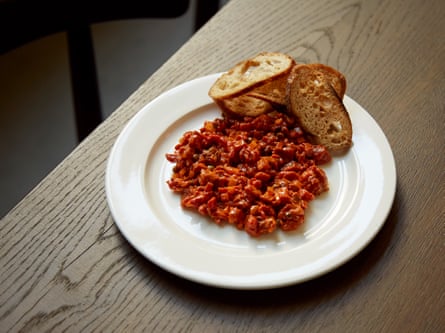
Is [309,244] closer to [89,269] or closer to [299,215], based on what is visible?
[299,215]

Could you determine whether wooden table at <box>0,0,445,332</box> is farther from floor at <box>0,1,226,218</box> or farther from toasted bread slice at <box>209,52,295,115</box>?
floor at <box>0,1,226,218</box>

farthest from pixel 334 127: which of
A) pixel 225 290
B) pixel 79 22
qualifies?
pixel 79 22

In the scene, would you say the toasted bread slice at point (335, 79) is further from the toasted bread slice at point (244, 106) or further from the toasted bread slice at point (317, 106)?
the toasted bread slice at point (244, 106)

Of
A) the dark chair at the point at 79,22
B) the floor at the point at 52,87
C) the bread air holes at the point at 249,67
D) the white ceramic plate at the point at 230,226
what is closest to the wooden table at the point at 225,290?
the white ceramic plate at the point at 230,226

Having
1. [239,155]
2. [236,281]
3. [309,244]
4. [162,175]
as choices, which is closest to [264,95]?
[239,155]

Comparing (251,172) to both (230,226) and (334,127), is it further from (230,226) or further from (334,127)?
(334,127)

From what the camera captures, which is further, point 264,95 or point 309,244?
point 264,95
